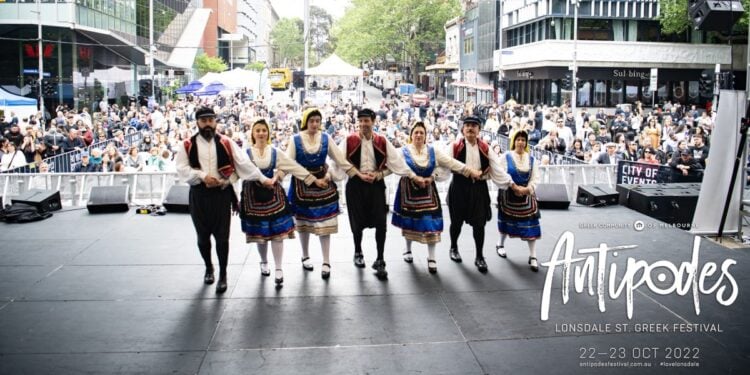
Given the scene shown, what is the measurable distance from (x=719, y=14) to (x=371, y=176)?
18.9ft

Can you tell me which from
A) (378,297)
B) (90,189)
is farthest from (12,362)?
(90,189)

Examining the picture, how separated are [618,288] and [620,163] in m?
7.33

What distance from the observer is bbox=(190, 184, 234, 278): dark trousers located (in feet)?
24.9

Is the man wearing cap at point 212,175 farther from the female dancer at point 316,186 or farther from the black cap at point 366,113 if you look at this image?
the black cap at point 366,113

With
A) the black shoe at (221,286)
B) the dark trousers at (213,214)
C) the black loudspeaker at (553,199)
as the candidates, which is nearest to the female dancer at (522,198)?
the dark trousers at (213,214)

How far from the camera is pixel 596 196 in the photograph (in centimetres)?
1279

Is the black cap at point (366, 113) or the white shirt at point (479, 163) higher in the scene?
the black cap at point (366, 113)

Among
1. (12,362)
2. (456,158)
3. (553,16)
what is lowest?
(12,362)

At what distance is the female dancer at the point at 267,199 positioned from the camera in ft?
25.7

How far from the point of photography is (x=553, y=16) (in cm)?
4181

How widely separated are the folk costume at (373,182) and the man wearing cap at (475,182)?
0.75 metres

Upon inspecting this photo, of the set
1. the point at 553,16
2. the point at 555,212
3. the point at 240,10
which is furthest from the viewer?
the point at 240,10

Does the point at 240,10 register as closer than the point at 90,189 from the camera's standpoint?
No

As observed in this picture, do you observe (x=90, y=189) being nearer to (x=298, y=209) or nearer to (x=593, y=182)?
(x=298, y=209)
